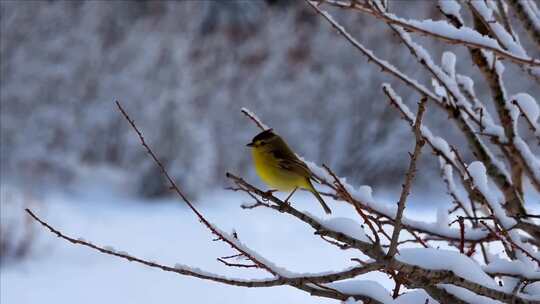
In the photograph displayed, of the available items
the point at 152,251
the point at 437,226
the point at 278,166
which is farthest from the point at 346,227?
the point at 152,251

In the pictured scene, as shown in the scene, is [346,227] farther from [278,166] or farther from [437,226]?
[278,166]

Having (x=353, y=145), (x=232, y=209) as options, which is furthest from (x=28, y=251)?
(x=353, y=145)

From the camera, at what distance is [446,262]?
3.56 feet

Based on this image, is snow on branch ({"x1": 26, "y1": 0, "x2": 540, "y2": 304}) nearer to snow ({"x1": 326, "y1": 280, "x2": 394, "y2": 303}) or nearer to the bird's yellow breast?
snow ({"x1": 326, "y1": 280, "x2": 394, "y2": 303})

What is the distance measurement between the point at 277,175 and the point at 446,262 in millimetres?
1050

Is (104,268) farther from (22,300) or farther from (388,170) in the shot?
(388,170)

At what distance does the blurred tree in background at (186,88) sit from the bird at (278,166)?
14.7 feet

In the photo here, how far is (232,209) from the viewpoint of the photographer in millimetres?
6605

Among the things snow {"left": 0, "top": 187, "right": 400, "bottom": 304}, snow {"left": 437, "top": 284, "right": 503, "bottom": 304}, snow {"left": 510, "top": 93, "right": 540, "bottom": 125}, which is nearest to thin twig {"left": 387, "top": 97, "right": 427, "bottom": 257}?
snow {"left": 437, "top": 284, "right": 503, "bottom": 304}

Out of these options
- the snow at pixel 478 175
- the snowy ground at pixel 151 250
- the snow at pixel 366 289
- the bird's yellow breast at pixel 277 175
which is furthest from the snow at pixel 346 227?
the snowy ground at pixel 151 250

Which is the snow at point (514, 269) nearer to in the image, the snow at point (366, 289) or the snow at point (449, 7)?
the snow at point (366, 289)

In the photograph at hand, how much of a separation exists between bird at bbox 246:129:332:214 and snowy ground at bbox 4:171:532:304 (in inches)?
82.0

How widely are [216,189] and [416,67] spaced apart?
2.60 metres

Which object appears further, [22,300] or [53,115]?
[53,115]
